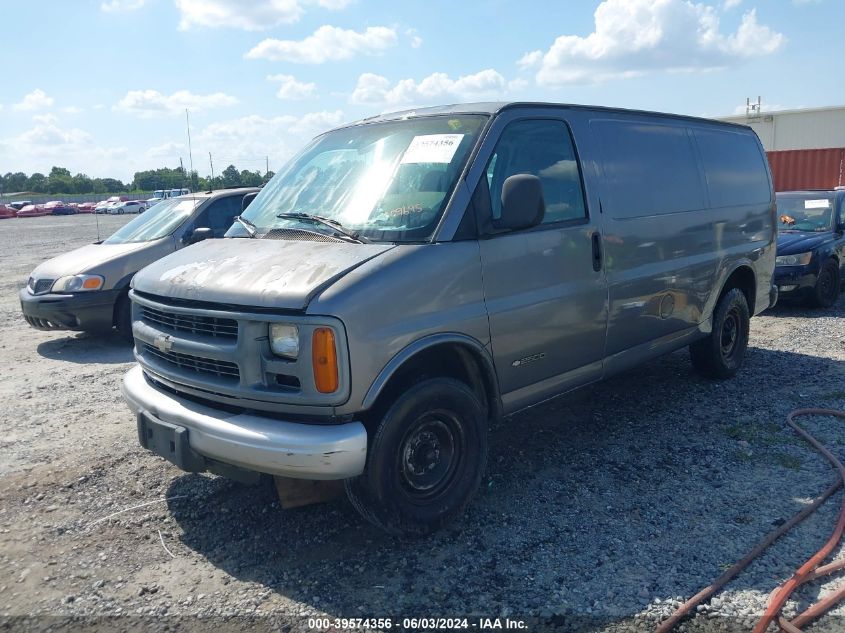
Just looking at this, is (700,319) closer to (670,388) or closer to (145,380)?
(670,388)

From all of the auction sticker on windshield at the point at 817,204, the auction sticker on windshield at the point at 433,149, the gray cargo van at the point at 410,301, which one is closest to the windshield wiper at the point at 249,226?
the gray cargo van at the point at 410,301

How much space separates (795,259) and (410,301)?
318 inches

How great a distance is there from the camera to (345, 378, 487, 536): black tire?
11.0 feet

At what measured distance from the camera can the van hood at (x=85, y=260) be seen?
8.03 metres

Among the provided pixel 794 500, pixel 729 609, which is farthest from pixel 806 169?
pixel 729 609

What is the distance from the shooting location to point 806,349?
7477 mm

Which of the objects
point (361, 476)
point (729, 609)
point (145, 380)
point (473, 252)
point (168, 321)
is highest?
point (473, 252)

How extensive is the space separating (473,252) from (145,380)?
2.08m

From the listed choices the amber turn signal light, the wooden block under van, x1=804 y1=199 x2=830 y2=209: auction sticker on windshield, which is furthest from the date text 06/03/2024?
x1=804 y1=199 x2=830 y2=209: auction sticker on windshield

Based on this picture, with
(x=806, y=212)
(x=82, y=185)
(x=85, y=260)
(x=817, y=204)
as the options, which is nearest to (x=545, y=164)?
(x=85, y=260)

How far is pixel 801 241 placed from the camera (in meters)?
9.82

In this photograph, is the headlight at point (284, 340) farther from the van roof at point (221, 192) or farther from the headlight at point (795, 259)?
the headlight at point (795, 259)

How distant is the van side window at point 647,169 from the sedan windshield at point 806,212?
588cm

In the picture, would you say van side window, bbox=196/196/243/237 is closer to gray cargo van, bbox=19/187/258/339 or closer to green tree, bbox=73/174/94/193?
gray cargo van, bbox=19/187/258/339
